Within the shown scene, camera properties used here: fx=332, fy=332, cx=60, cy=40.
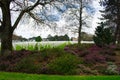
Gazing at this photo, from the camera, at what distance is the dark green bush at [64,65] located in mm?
16422

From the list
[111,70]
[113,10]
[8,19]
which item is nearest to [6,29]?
[8,19]

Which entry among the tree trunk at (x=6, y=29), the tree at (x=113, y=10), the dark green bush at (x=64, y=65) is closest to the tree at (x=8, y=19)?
the tree trunk at (x=6, y=29)

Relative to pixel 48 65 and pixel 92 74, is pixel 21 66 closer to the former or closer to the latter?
pixel 48 65

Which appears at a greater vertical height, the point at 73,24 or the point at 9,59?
the point at 73,24

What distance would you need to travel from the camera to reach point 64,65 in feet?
55.0

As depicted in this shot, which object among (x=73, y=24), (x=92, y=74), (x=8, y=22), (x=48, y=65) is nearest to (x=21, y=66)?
(x=48, y=65)

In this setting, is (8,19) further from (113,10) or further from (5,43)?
(113,10)

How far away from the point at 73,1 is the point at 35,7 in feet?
9.26

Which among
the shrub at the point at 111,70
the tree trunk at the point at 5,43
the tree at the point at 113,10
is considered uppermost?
the tree at the point at 113,10

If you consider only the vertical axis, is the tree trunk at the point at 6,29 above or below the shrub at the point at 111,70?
above

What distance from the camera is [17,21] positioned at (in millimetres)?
23656

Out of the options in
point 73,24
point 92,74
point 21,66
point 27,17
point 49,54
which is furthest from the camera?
point 73,24

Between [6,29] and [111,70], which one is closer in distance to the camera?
[111,70]

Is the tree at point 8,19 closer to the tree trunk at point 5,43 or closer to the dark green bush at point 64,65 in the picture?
the tree trunk at point 5,43
